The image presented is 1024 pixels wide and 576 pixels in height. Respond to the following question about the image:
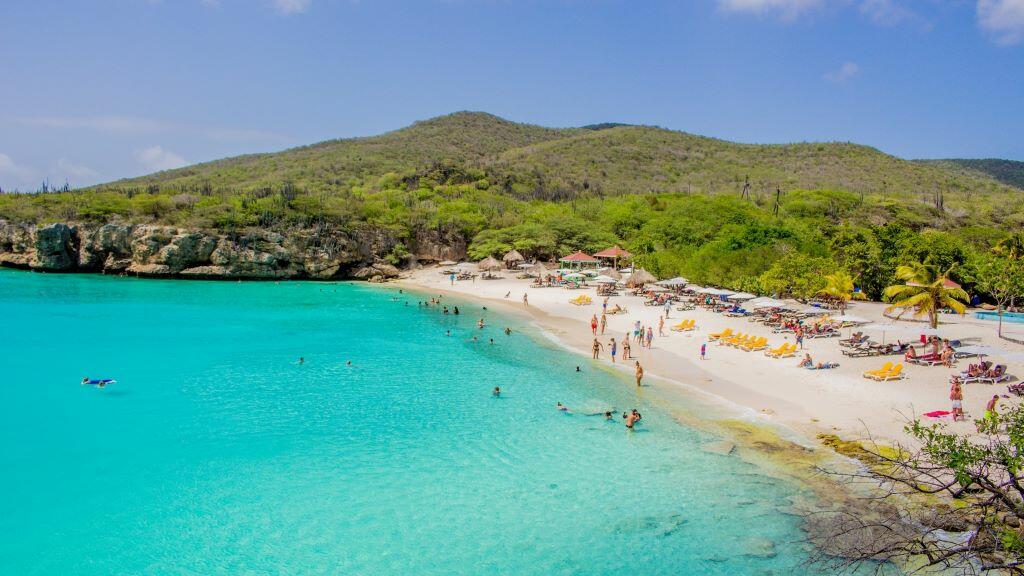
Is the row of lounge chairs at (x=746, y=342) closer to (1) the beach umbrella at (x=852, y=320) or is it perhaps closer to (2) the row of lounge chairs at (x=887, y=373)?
(1) the beach umbrella at (x=852, y=320)

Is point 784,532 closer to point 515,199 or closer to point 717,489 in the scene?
point 717,489

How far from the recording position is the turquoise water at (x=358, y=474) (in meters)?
11.4

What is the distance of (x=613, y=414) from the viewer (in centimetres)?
1916

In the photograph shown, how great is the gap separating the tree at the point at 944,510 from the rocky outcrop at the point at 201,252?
58557 mm

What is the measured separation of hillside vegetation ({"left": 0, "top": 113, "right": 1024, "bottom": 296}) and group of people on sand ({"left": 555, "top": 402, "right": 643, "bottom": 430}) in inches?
834

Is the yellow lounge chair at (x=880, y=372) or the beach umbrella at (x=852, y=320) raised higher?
the beach umbrella at (x=852, y=320)

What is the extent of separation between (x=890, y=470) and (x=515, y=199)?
84.2 m

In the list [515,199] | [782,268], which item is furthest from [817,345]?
[515,199]

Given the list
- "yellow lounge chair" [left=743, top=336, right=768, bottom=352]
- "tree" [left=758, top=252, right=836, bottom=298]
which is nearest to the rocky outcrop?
"tree" [left=758, top=252, right=836, bottom=298]

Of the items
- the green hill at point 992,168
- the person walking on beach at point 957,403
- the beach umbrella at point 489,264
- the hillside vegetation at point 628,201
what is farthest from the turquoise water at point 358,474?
the green hill at point 992,168

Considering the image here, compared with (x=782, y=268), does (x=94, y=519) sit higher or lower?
lower

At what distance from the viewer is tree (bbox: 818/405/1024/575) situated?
5.30 meters

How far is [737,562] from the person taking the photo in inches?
433

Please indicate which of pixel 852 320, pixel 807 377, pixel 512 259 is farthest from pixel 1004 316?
pixel 512 259
